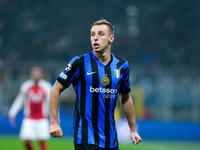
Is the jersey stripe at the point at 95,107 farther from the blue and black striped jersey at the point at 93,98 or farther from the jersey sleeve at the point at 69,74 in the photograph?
the jersey sleeve at the point at 69,74

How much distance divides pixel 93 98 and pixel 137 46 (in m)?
15.3

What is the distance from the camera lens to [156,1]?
21.0 metres

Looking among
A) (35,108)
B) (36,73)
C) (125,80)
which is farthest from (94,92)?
(35,108)

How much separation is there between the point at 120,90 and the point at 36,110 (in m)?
5.09

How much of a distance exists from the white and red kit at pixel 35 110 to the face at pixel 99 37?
17.1 feet

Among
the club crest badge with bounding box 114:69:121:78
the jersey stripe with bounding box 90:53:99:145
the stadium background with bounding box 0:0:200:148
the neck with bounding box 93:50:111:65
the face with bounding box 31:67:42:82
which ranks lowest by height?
the jersey stripe with bounding box 90:53:99:145

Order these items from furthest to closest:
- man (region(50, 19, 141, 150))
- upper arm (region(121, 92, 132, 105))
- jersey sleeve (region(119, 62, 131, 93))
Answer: upper arm (region(121, 92, 132, 105)), jersey sleeve (region(119, 62, 131, 93)), man (region(50, 19, 141, 150))

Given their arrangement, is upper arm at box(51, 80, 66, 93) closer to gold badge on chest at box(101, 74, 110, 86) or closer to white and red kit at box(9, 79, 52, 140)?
gold badge on chest at box(101, 74, 110, 86)

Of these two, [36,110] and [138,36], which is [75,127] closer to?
[36,110]

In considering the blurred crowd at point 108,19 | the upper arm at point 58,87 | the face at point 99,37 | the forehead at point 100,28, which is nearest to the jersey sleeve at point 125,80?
the face at point 99,37

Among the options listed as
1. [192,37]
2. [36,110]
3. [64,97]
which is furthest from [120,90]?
[192,37]

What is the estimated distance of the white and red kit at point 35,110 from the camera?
9.13m

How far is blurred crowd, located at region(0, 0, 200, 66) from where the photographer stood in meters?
18.7

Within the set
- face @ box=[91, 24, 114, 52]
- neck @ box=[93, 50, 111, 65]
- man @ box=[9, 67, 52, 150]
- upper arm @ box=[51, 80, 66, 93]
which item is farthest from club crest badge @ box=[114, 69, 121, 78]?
man @ box=[9, 67, 52, 150]
